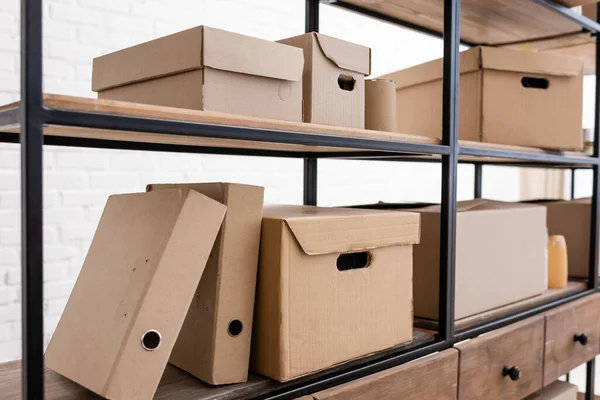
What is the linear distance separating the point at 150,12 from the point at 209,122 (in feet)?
4.33

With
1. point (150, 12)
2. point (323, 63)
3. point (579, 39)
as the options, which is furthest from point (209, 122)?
point (579, 39)

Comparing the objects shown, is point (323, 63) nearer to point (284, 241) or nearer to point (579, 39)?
point (284, 241)

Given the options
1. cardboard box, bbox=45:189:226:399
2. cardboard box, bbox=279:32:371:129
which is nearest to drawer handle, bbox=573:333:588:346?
cardboard box, bbox=279:32:371:129

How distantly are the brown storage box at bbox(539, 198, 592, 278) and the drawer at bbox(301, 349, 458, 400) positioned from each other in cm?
94

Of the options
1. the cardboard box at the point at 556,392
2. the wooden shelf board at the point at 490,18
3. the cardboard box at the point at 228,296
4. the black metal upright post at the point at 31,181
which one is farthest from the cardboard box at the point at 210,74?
the cardboard box at the point at 556,392

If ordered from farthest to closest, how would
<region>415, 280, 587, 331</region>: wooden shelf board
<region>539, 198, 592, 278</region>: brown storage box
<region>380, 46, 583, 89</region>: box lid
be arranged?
<region>539, 198, 592, 278</region>: brown storage box → <region>380, 46, 583, 89</region>: box lid → <region>415, 280, 587, 331</region>: wooden shelf board

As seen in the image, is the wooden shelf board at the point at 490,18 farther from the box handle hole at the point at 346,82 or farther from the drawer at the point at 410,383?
the drawer at the point at 410,383

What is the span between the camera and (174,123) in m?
0.80

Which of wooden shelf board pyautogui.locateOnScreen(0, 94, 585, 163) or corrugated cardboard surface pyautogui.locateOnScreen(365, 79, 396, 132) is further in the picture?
corrugated cardboard surface pyautogui.locateOnScreen(365, 79, 396, 132)

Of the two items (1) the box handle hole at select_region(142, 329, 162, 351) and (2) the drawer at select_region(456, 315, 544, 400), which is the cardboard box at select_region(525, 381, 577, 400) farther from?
(1) the box handle hole at select_region(142, 329, 162, 351)

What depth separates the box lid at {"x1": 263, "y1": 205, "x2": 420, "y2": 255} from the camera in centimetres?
97

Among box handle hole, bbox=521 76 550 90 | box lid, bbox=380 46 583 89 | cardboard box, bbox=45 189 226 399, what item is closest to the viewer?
cardboard box, bbox=45 189 226 399

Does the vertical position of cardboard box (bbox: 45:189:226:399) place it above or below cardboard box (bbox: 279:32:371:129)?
below

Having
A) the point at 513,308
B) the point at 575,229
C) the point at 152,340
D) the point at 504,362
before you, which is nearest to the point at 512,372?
the point at 504,362
